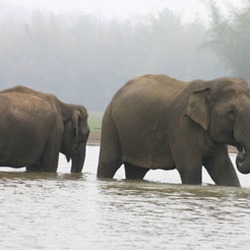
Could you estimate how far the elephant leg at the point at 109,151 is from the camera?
15.7m

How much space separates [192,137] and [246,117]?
86 centimetres

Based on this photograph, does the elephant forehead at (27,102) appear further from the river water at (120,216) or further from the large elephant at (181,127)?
the river water at (120,216)

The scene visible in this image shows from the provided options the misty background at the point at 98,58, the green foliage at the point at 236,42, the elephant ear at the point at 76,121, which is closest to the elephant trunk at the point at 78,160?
the elephant ear at the point at 76,121

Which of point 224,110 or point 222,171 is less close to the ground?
point 224,110

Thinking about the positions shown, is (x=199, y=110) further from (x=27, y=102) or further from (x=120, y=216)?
(x=120, y=216)

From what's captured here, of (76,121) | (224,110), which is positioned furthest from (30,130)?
(224,110)

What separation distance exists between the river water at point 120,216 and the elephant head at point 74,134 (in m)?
4.37

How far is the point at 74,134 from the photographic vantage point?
18062mm

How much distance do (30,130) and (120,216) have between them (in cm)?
685

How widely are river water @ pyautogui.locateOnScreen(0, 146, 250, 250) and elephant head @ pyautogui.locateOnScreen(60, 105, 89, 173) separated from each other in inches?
172

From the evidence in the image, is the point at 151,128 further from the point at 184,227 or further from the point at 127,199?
the point at 184,227

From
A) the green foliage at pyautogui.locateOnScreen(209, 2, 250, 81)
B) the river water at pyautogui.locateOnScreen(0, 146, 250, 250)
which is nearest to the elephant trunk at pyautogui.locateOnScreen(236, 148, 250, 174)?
the river water at pyautogui.locateOnScreen(0, 146, 250, 250)

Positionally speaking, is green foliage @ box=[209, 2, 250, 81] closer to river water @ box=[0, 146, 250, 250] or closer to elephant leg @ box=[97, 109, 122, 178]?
elephant leg @ box=[97, 109, 122, 178]

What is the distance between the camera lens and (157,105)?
584 inches
